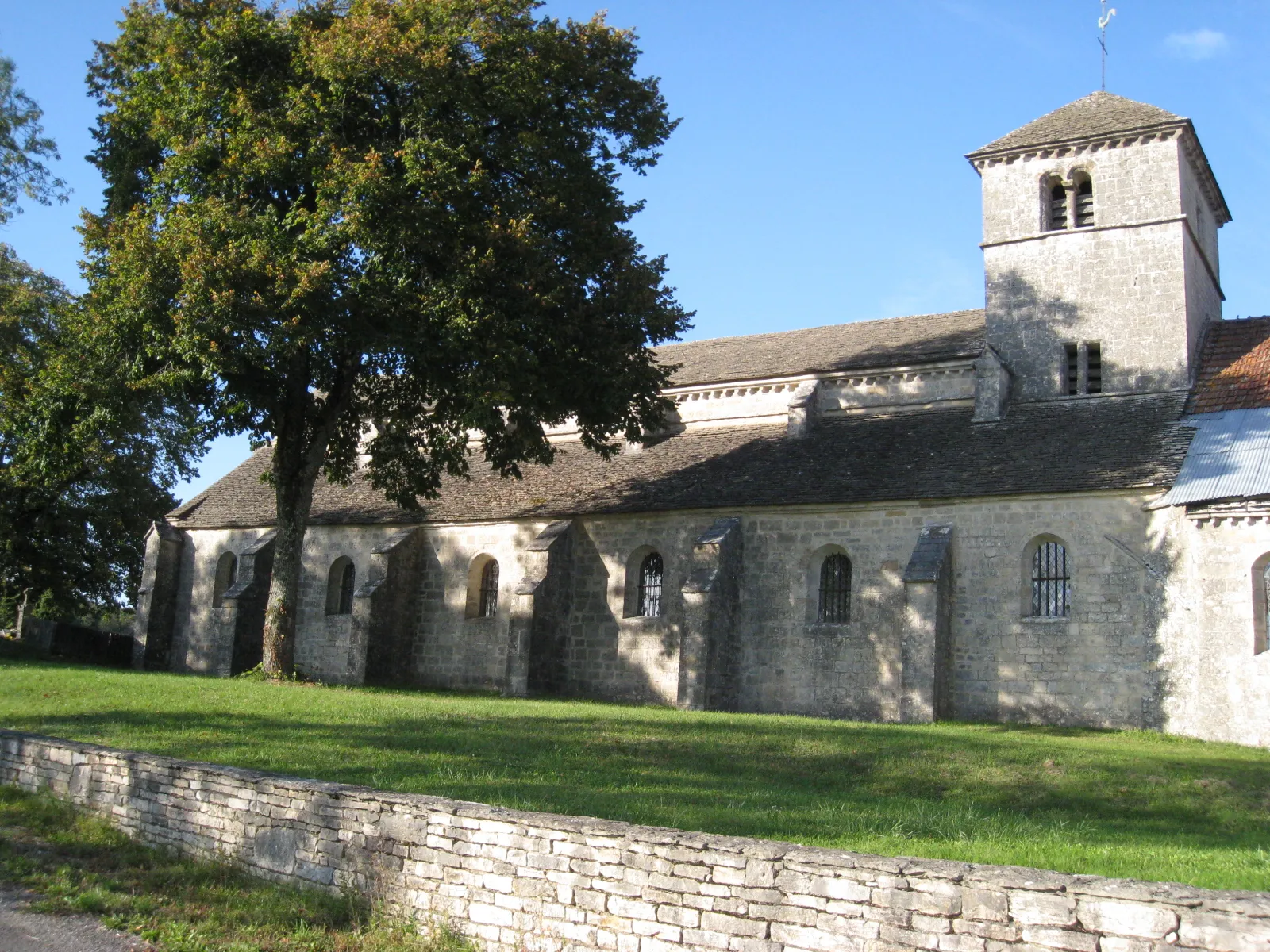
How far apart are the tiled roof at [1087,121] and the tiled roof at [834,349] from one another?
201 inches

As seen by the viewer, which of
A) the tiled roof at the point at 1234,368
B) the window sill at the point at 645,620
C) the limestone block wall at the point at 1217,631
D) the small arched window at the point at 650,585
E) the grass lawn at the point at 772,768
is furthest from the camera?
the small arched window at the point at 650,585

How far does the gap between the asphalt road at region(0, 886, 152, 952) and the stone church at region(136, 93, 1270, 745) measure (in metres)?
16.5

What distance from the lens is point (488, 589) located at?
31953 millimetres

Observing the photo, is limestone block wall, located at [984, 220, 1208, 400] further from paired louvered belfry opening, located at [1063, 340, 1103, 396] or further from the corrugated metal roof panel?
the corrugated metal roof panel

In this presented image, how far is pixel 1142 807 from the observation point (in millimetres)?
14805

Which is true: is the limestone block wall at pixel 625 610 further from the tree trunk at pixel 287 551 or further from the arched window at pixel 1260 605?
the arched window at pixel 1260 605

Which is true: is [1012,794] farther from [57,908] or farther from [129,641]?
[129,641]

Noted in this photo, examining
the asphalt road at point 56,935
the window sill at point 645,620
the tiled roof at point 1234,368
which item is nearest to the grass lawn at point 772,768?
the asphalt road at point 56,935

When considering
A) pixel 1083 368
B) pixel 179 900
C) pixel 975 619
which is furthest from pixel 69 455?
pixel 1083 368

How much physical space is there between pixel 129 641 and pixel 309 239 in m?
24.0

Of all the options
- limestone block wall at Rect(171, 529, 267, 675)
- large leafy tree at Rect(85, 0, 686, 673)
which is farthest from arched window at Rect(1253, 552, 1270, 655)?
limestone block wall at Rect(171, 529, 267, 675)

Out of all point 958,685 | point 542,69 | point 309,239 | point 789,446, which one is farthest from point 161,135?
point 958,685

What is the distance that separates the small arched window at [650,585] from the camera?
2905 cm

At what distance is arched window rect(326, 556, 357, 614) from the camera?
113 feet
